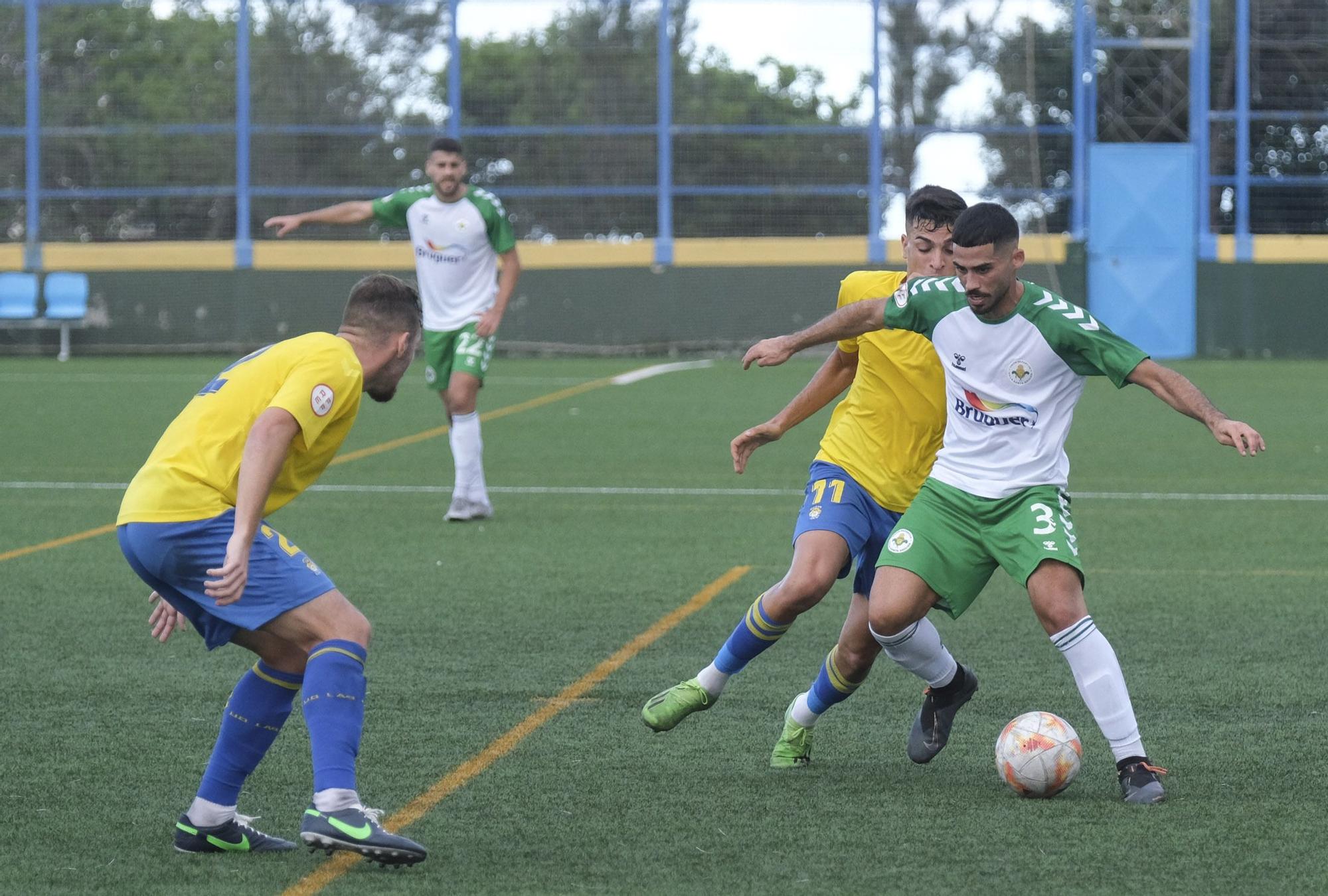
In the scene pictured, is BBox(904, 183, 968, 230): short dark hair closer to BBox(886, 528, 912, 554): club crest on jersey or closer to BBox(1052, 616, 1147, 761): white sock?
BBox(886, 528, 912, 554): club crest on jersey

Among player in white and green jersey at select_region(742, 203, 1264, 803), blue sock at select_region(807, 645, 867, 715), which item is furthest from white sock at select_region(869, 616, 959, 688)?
blue sock at select_region(807, 645, 867, 715)

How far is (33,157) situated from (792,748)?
2438cm

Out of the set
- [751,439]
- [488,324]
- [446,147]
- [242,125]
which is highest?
[242,125]

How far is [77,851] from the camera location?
14.2 ft

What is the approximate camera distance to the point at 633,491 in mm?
11859

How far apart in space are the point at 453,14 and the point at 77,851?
24.2 metres

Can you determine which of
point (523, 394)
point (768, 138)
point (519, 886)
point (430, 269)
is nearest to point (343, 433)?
point (519, 886)

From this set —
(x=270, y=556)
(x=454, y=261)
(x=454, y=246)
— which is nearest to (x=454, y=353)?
(x=454, y=261)

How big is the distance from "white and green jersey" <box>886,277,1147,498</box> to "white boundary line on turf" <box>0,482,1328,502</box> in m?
6.55

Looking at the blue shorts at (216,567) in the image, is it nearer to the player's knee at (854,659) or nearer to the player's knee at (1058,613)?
the player's knee at (854,659)

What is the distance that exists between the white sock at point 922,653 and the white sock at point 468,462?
17.9 feet

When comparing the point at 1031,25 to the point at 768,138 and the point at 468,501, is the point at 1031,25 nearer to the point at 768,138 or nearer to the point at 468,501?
the point at 768,138

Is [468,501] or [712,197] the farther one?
[712,197]

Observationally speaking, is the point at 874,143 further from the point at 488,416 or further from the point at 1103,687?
the point at 1103,687
